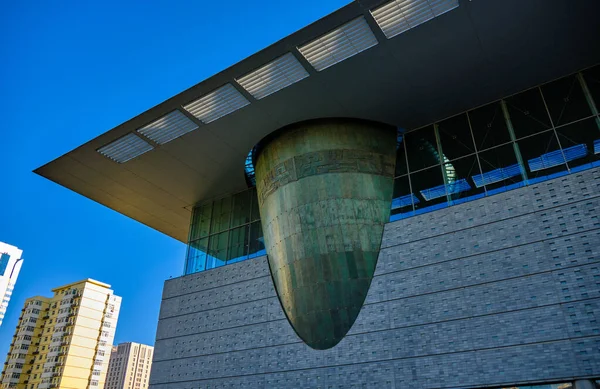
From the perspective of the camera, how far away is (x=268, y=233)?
1897cm

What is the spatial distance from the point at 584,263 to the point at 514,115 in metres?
6.33

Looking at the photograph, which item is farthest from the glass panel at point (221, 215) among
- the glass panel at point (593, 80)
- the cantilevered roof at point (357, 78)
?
the glass panel at point (593, 80)

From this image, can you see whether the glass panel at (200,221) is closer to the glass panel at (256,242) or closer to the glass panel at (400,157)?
the glass panel at (256,242)

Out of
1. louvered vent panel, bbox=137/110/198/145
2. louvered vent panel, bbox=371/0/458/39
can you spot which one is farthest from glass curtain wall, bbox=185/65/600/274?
louvered vent panel, bbox=137/110/198/145

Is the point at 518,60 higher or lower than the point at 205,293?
higher

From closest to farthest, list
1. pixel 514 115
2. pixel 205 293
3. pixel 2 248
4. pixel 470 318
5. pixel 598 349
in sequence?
1. pixel 598 349
2. pixel 470 318
3. pixel 514 115
4. pixel 205 293
5. pixel 2 248

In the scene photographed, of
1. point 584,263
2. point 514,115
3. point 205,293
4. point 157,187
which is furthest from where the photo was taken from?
point 157,187

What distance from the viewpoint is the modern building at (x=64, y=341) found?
189 feet

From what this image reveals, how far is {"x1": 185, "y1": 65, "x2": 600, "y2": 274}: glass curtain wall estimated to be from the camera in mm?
15211

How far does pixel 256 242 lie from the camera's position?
20.4m

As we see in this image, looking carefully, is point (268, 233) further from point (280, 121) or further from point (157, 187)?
point (157, 187)

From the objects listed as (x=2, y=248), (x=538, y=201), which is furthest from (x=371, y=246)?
(x=2, y=248)

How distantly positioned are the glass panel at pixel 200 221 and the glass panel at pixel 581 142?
618 inches

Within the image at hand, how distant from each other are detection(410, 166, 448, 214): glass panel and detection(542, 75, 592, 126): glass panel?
4270mm
